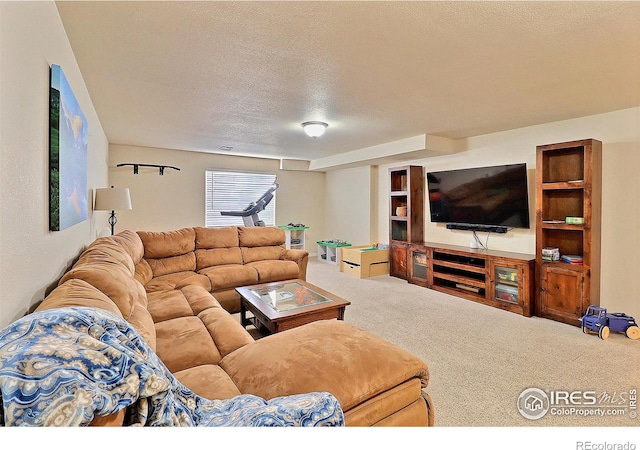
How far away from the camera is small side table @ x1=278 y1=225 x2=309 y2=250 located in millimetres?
6457

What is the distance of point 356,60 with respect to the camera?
2.10 meters

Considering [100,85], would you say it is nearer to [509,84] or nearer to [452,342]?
[509,84]

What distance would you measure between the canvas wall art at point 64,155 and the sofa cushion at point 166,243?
1366mm

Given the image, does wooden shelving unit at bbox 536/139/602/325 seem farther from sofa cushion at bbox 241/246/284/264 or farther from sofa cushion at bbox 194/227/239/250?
sofa cushion at bbox 194/227/239/250

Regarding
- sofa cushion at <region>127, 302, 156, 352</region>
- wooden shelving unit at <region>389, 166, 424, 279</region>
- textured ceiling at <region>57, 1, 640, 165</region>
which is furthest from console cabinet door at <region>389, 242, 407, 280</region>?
sofa cushion at <region>127, 302, 156, 352</region>

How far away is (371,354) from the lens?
1.48 meters

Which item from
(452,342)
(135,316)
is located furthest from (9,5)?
(452,342)

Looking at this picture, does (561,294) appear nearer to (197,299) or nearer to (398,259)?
(398,259)

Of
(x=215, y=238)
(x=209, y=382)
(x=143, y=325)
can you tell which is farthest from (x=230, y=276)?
(x=209, y=382)

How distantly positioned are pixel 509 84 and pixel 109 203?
3.94m

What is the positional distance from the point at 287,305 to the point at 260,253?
1.82 m

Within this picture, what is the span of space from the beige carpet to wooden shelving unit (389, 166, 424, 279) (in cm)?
129

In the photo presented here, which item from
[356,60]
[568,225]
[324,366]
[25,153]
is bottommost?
[324,366]

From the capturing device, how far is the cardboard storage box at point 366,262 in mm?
5289
